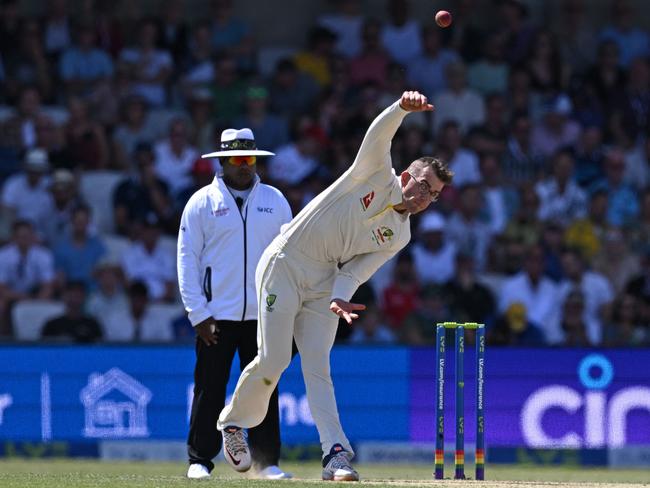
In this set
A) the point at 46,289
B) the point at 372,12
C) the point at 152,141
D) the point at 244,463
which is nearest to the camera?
the point at 244,463

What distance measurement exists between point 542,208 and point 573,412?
3.37 metres

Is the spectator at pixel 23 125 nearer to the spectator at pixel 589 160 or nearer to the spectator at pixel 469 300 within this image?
the spectator at pixel 469 300

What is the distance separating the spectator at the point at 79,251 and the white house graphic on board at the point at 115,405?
173 cm

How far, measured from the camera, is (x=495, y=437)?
41.5ft

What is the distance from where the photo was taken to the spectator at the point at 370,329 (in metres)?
13.6

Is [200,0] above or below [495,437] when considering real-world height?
above

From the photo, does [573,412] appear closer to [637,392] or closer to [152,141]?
[637,392]

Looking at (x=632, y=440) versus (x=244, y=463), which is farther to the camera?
(x=632, y=440)

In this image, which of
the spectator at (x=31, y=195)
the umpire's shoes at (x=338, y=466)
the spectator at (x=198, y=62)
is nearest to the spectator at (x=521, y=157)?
the spectator at (x=198, y=62)

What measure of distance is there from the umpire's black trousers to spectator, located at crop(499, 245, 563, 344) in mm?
5640

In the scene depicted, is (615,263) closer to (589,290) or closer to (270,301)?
(589,290)

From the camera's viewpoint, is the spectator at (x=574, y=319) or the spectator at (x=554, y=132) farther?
the spectator at (x=554, y=132)

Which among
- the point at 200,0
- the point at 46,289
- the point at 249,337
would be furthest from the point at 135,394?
the point at 200,0

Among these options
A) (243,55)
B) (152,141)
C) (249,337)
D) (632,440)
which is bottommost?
(632,440)
